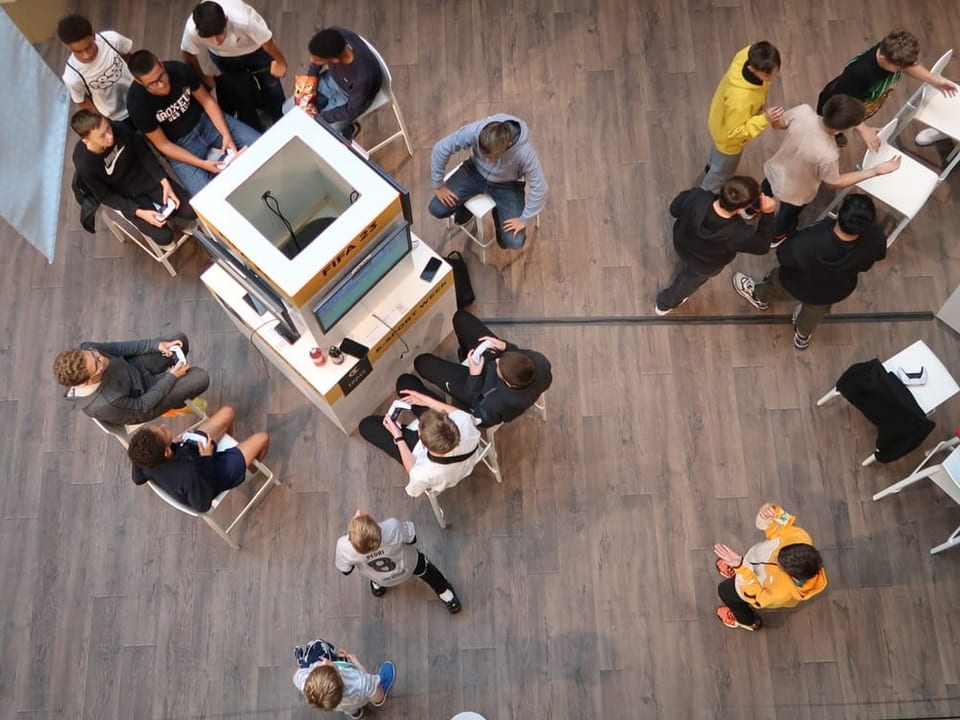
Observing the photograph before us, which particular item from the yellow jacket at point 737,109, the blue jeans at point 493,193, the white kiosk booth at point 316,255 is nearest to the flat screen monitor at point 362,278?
the white kiosk booth at point 316,255

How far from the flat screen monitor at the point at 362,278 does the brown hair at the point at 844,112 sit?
2.12m

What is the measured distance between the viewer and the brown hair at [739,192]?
384 cm

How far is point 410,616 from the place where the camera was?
14.3 feet

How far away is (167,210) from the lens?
4.63 metres

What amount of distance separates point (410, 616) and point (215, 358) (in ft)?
6.01

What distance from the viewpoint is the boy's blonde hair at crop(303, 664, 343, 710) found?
338cm

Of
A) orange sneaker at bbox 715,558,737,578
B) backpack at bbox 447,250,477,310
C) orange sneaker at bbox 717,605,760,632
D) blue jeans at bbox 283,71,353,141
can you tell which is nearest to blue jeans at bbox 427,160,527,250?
backpack at bbox 447,250,477,310

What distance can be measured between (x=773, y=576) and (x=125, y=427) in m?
3.16

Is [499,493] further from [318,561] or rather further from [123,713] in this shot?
[123,713]

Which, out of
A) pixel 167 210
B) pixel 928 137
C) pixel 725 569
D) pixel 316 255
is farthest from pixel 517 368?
pixel 928 137

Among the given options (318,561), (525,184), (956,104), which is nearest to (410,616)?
(318,561)

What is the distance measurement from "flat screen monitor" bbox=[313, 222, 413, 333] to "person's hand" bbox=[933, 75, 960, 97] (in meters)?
2.94

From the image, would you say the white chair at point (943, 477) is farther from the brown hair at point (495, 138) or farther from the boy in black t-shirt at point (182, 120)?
the boy in black t-shirt at point (182, 120)

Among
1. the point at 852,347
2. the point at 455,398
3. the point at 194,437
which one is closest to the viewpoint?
the point at 194,437
